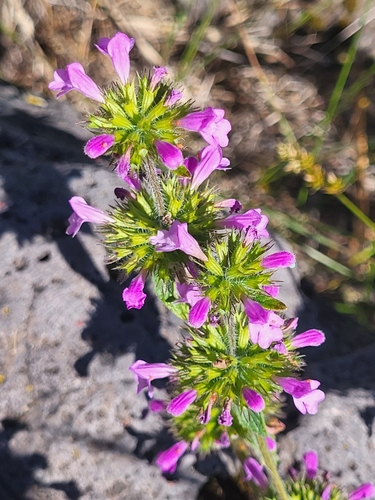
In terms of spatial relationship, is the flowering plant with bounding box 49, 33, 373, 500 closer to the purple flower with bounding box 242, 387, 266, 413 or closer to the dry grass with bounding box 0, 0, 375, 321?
the purple flower with bounding box 242, 387, 266, 413

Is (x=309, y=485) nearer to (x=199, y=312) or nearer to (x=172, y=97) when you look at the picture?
(x=199, y=312)

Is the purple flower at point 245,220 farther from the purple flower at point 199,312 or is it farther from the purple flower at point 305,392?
the purple flower at point 305,392

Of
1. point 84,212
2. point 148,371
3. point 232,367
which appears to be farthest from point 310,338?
point 84,212

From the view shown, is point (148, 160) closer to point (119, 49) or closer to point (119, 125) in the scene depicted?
point (119, 125)

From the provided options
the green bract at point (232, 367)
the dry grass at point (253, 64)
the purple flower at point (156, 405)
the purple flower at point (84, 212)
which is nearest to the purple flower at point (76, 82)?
the purple flower at point (84, 212)

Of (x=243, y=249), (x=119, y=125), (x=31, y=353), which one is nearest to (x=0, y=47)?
(x=31, y=353)

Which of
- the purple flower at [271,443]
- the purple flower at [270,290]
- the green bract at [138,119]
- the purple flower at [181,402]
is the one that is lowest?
the purple flower at [271,443]
